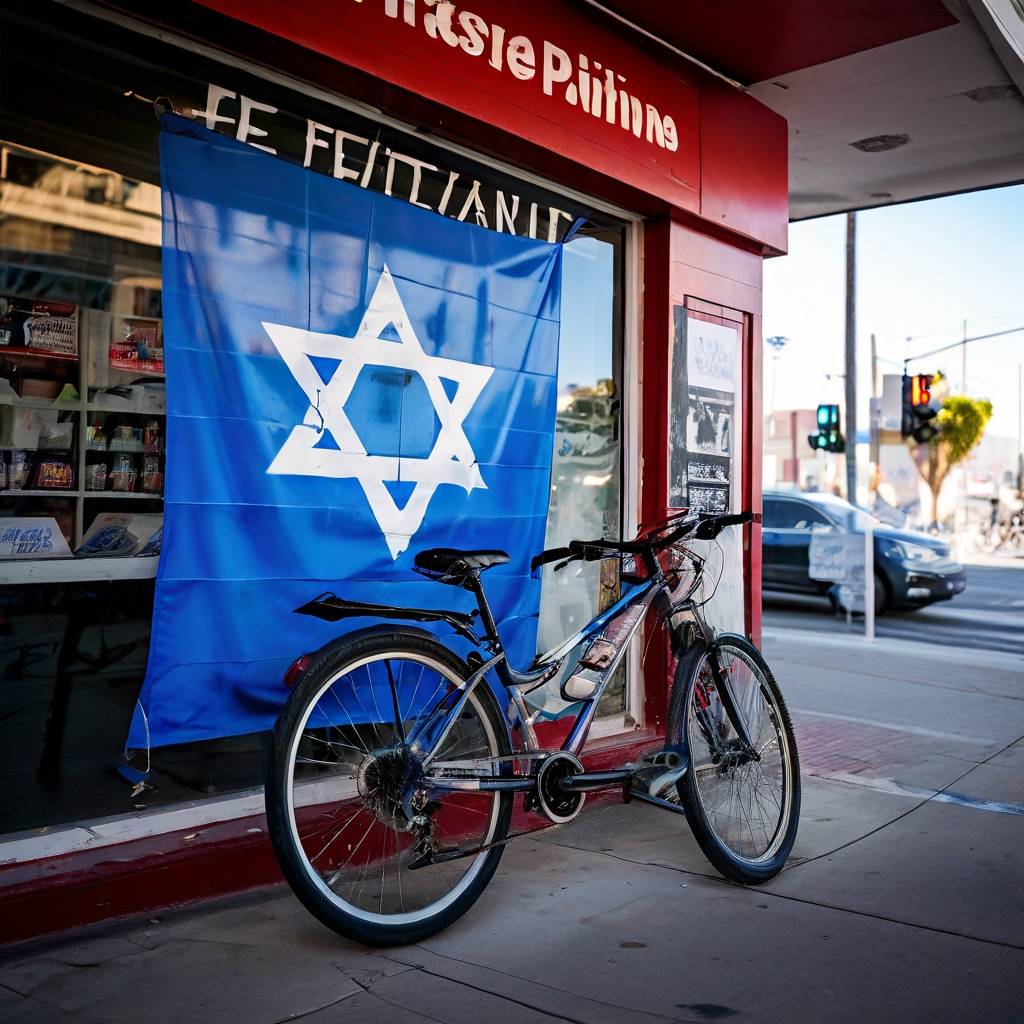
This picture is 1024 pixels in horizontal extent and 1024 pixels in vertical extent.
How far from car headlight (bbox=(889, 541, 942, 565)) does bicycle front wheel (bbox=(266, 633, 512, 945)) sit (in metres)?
10.4

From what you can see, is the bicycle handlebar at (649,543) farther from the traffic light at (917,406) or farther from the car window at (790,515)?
the traffic light at (917,406)

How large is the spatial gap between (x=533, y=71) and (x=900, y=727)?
4841 millimetres

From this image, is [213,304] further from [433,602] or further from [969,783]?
[969,783]

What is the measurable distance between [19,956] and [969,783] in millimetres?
4548

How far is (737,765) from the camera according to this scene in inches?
153

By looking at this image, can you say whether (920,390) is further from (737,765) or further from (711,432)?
(737,765)

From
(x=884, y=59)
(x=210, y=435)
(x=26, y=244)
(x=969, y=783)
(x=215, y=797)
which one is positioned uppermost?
(x=884, y=59)

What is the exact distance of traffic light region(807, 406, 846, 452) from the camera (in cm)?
1733

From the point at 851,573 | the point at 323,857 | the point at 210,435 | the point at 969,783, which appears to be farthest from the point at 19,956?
the point at 851,573

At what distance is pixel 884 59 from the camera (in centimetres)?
545

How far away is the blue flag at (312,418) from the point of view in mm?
3377

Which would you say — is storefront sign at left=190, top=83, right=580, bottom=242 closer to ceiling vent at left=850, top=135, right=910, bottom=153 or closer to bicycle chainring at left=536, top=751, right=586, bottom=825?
bicycle chainring at left=536, top=751, right=586, bottom=825


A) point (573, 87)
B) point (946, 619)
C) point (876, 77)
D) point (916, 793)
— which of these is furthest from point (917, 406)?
point (573, 87)

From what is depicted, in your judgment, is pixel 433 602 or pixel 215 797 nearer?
pixel 215 797
